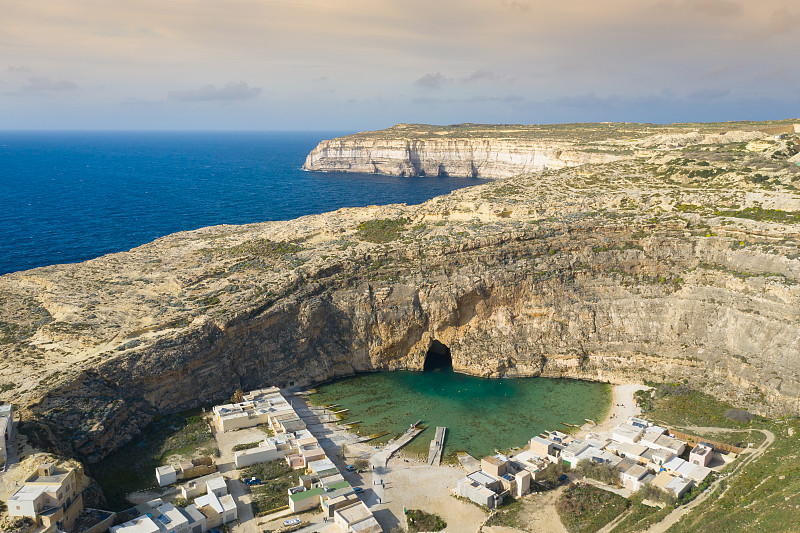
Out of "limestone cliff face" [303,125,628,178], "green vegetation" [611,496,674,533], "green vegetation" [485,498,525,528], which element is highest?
"limestone cliff face" [303,125,628,178]

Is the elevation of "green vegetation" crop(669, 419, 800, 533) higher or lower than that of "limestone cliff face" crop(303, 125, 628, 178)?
lower

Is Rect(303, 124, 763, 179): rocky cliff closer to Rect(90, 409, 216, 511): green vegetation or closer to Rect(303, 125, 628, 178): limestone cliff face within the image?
Rect(303, 125, 628, 178): limestone cliff face

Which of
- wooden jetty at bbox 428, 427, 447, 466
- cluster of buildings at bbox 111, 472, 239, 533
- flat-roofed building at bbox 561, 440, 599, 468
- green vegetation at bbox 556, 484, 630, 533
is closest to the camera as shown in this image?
cluster of buildings at bbox 111, 472, 239, 533

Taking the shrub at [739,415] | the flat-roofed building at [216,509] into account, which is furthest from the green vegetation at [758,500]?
the flat-roofed building at [216,509]

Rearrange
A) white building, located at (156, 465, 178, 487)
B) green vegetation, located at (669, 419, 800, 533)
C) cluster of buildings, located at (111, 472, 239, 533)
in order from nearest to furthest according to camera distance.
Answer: green vegetation, located at (669, 419, 800, 533), cluster of buildings, located at (111, 472, 239, 533), white building, located at (156, 465, 178, 487)

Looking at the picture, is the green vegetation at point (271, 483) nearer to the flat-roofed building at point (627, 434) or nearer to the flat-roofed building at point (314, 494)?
the flat-roofed building at point (314, 494)

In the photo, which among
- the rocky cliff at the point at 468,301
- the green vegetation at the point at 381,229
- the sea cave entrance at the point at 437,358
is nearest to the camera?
the rocky cliff at the point at 468,301

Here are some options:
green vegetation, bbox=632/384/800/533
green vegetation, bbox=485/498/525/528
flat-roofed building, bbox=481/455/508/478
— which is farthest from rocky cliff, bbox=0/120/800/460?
green vegetation, bbox=485/498/525/528
